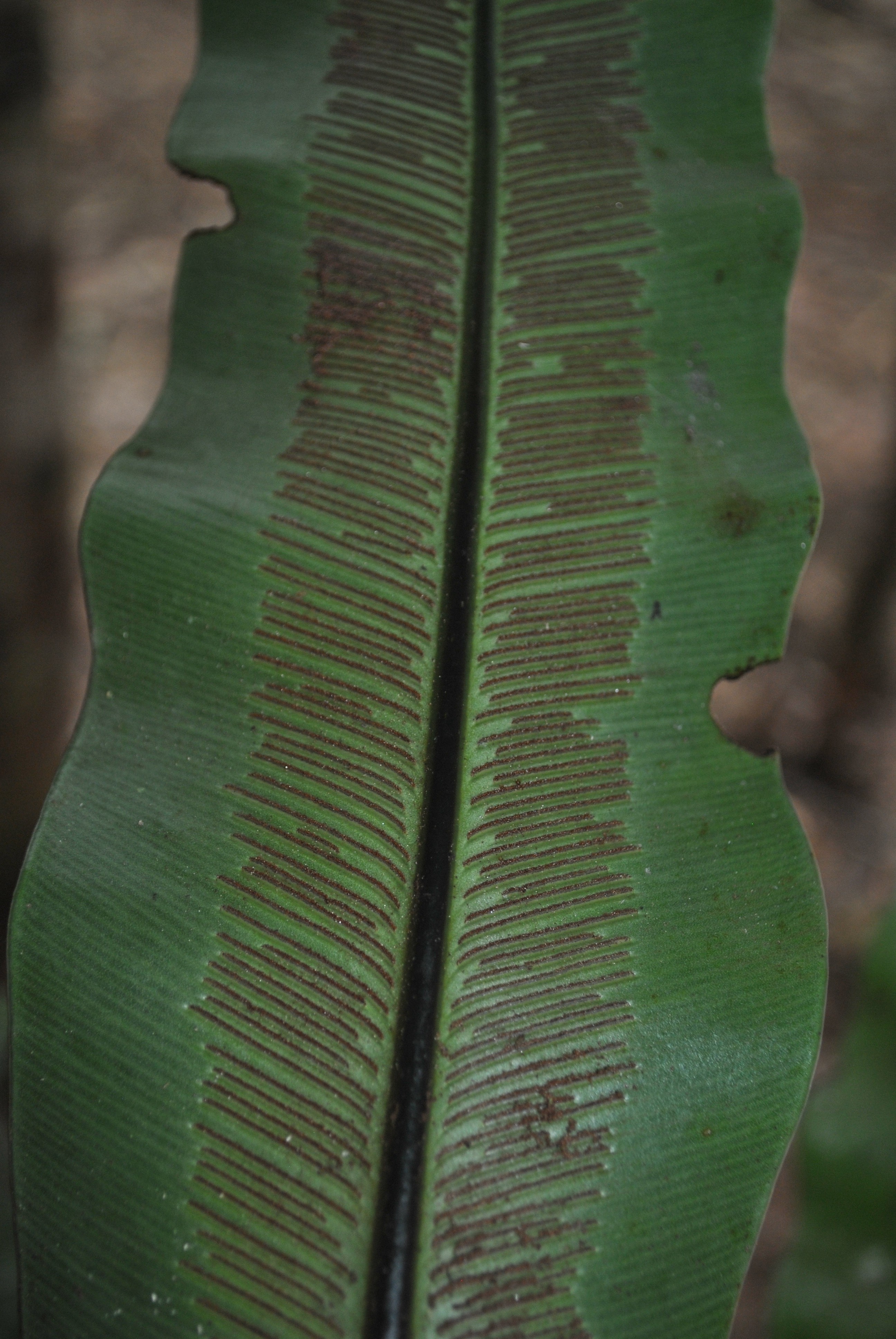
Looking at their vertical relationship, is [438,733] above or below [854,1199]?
above

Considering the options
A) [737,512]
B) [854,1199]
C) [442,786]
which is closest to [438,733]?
[442,786]

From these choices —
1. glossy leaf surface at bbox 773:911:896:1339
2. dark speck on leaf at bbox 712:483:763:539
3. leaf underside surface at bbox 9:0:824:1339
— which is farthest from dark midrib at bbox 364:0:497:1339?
glossy leaf surface at bbox 773:911:896:1339

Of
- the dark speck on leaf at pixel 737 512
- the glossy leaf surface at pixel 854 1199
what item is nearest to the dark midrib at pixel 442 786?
the dark speck on leaf at pixel 737 512

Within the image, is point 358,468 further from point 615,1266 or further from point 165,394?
point 615,1266

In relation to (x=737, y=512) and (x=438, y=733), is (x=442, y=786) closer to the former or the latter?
(x=438, y=733)

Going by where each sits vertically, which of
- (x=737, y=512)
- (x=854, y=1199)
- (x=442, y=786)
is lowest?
(x=854, y=1199)

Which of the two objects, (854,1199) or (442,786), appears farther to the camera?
(854,1199)

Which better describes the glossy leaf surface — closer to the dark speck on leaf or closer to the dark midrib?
the dark speck on leaf

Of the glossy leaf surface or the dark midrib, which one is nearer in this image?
the dark midrib
